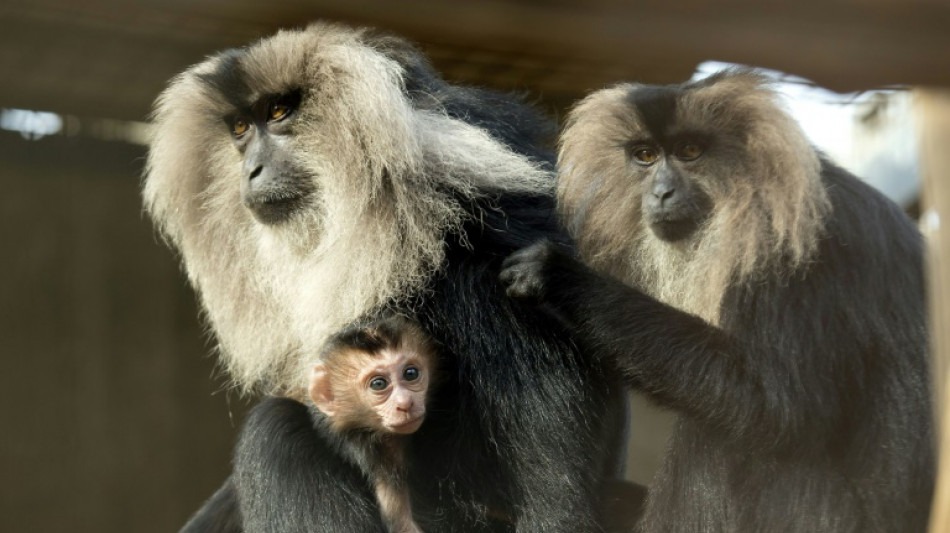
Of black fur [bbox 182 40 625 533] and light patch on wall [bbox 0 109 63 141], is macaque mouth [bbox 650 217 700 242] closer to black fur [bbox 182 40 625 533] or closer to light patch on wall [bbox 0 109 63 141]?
black fur [bbox 182 40 625 533]

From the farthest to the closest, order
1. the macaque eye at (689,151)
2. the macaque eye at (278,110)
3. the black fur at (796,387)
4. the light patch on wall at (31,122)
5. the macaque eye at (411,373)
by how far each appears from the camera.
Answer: the light patch on wall at (31,122) < the macaque eye at (278,110) < the macaque eye at (689,151) < the macaque eye at (411,373) < the black fur at (796,387)

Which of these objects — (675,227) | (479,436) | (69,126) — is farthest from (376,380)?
(69,126)

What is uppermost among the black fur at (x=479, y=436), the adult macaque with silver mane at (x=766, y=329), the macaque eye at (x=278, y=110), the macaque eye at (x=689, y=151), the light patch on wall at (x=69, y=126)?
the macaque eye at (x=689, y=151)

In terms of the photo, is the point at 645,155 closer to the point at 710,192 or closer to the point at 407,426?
the point at 710,192

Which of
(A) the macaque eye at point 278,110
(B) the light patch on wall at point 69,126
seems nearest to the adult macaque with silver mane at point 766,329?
(A) the macaque eye at point 278,110

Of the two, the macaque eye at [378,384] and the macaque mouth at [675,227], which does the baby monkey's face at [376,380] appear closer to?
the macaque eye at [378,384]

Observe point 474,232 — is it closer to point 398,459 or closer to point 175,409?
point 398,459

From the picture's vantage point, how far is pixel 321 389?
2.95m

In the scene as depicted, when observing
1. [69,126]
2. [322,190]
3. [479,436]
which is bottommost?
[69,126]

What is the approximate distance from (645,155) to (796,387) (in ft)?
2.46

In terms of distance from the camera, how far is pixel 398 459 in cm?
288

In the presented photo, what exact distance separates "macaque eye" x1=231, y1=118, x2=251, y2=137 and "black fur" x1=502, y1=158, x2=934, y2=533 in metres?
1.07

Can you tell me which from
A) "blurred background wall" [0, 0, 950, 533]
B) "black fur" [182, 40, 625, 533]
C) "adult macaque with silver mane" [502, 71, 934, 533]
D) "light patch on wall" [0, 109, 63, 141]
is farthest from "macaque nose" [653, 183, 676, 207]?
"light patch on wall" [0, 109, 63, 141]

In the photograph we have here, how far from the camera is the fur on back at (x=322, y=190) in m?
3.16
